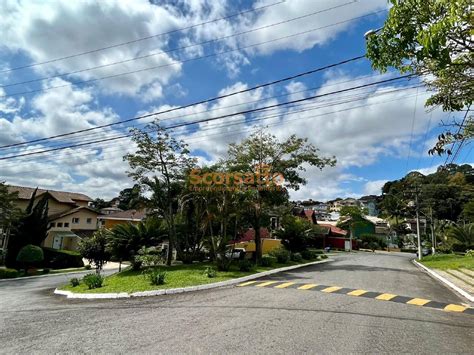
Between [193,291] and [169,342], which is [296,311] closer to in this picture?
[169,342]

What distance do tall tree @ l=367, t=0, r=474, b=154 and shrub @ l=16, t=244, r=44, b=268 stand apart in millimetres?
28527

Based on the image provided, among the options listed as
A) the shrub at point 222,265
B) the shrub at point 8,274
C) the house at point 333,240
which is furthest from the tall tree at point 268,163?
the house at point 333,240

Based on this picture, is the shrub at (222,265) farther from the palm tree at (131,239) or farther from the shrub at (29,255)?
the shrub at (29,255)

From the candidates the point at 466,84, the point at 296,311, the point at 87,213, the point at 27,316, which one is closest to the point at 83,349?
the point at 27,316

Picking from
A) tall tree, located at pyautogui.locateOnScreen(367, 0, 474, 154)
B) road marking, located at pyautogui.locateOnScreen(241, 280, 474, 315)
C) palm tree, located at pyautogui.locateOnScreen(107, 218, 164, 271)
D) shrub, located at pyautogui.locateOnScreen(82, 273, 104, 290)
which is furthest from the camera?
palm tree, located at pyautogui.locateOnScreen(107, 218, 164, 271)

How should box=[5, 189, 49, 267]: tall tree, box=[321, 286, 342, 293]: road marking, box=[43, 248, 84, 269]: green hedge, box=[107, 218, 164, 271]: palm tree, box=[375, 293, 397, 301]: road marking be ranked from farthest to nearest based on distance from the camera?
1. box=[43, 248, 84, 269]: green hedge
2. box=[5, 189, 49, 267]: tall tree
3. box=[107, 218, 164, 271]: palm tree
4. box=[321, 286, 342, 293]: road marking
5. box=[375, 293, 397, 301]: road marking

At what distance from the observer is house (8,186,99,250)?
3695 centimetres

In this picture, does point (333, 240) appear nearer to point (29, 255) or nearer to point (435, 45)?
point (29, 255)

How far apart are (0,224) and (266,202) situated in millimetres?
19976

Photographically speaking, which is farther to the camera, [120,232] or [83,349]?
[120,232]

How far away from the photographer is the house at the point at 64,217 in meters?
37.0

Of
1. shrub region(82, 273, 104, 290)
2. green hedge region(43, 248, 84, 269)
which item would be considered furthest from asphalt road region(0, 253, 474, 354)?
green hedge region(43, 248, 84, 269)

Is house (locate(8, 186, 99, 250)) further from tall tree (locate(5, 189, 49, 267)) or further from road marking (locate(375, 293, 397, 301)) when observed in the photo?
road marking (locate(375, 293, 397, 301))

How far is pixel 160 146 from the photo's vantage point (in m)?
19.7
